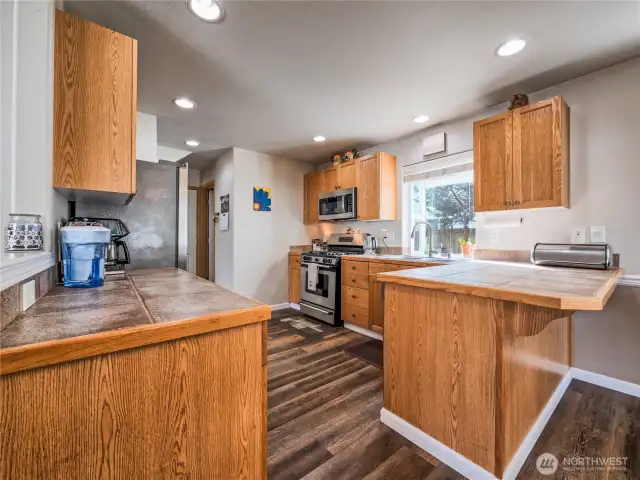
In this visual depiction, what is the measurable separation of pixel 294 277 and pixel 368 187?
1809 millimetres

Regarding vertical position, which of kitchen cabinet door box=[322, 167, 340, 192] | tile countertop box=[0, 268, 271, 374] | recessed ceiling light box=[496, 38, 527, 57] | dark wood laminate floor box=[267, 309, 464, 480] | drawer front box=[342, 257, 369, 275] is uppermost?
recessed ceiling light box=[496, 38, 527, 57]

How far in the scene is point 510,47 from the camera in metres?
1.82

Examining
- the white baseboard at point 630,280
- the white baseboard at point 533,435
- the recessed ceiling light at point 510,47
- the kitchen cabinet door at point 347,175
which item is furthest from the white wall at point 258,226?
the white baseboard at point 630,280

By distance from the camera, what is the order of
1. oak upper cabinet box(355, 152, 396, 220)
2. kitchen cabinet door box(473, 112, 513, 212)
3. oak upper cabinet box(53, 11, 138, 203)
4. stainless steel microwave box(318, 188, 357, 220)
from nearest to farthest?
1. oak upper cabinet box(53, 11, 138, 203)
2. kitchen cabinet door box(473, 112, 513, 212)
3. oak upper cabinet box(355, 152, 396, 220)
4. stainless steel microwave box(318, 188, 357, 220)

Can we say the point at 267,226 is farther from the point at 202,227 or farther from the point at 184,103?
the point at 184,103

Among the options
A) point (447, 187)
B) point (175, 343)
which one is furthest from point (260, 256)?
point (175, 343)

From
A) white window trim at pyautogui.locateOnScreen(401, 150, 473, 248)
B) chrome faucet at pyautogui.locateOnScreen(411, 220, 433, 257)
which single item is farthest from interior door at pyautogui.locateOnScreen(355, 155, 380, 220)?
chrome faucet at pyautogui.locateOnScreen(411, 220, 433, 257)

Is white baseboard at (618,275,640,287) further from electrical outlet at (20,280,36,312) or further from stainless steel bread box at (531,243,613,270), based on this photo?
electrical outlet at (20,280,36,312)

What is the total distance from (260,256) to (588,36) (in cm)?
389

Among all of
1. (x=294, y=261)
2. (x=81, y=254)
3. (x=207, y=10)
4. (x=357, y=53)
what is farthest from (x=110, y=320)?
(x=294, y=261)

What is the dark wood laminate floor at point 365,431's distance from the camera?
1341 mm

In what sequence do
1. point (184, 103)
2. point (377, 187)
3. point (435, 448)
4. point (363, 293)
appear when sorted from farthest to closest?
point (377, 187) → point (363, 293) → point (184, 103) → point (435, 448)

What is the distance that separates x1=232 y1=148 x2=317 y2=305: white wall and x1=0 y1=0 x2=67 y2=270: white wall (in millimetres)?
2759

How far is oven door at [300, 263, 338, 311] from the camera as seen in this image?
→ 353 cm
